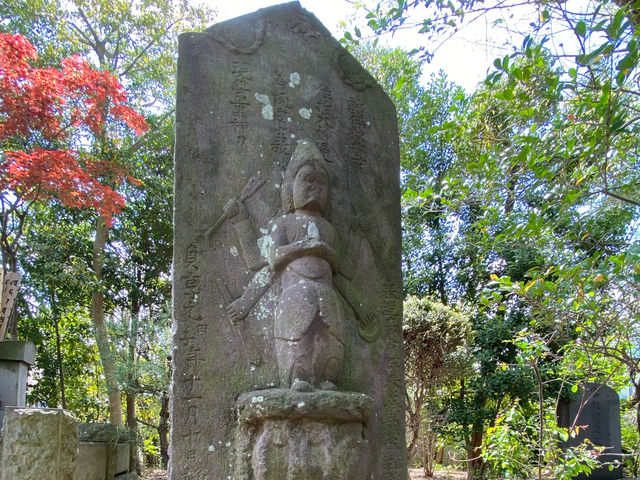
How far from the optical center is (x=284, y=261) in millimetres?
3514

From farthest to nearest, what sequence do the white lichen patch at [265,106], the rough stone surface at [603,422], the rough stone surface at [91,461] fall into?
1. the rough stone surface at [603,422]
2. the rough stone surface at [91,461]
3. the white lichen patch at [265,106]

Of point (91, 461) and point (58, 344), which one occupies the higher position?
point (58, 344)

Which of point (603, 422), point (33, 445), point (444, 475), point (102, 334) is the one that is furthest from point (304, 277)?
point (444, 475)

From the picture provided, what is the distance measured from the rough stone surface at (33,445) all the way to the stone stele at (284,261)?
126 inches

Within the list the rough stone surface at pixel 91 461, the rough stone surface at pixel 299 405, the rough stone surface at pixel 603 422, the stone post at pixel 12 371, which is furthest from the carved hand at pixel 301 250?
the rough stone surface at pixel 603 422

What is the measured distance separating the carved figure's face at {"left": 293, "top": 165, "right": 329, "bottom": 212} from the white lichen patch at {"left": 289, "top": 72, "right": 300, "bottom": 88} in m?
0.77

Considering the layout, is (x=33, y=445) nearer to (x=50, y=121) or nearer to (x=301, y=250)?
(x=301, y=250)

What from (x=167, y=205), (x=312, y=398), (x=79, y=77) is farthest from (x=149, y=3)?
(x=312, y=398)

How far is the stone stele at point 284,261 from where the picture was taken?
3.15 m

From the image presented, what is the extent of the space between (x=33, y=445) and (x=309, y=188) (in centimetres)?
427

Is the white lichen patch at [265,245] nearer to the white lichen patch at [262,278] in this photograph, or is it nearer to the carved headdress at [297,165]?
the white lichen patch at [262,278]

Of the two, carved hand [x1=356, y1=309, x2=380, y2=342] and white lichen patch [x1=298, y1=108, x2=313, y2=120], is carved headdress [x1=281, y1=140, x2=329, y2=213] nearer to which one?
white lichen patch [x1=298, y1=108, x2=313, y2=120]

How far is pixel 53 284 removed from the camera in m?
12.2

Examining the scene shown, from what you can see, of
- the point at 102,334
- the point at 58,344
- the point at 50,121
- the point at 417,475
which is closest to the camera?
the point at 50,121
